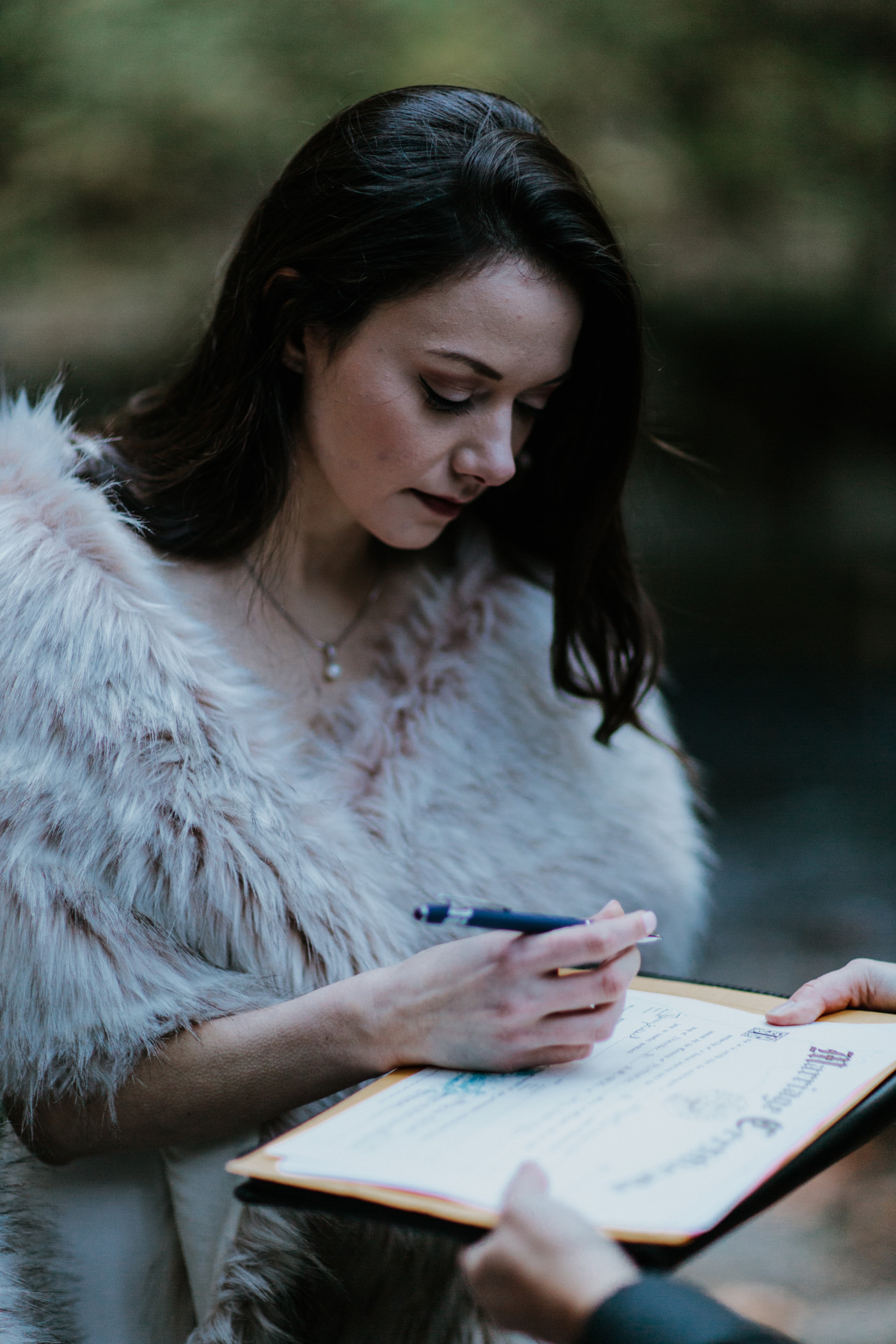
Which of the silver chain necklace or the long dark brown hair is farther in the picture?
the silver chain necklace

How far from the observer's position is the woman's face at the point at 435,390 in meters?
1.19

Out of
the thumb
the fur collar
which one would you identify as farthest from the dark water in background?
the thumb

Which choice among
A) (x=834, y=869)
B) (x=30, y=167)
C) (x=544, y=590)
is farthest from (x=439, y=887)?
(x=30, y=167)

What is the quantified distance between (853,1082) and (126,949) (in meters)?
0.64

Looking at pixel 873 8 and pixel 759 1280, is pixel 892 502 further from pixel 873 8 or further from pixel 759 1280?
pixel 759 1280

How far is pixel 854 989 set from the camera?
103cm

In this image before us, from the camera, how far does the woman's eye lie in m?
1.22

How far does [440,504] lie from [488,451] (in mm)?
111

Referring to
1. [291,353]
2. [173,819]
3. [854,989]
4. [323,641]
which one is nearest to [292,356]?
[291,353]

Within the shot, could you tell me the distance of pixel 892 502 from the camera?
15.8 feet

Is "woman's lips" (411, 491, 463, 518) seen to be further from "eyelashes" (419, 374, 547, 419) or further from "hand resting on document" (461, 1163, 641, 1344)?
"hand resting on document" (461, 1163, 641, 1344)

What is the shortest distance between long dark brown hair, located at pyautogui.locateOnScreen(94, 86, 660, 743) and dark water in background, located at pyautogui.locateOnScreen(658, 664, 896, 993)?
1344 mm

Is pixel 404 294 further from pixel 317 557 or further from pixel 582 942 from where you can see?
pixel 582 942

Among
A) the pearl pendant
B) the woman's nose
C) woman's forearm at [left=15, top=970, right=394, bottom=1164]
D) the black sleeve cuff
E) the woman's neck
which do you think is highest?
the woman's nose
